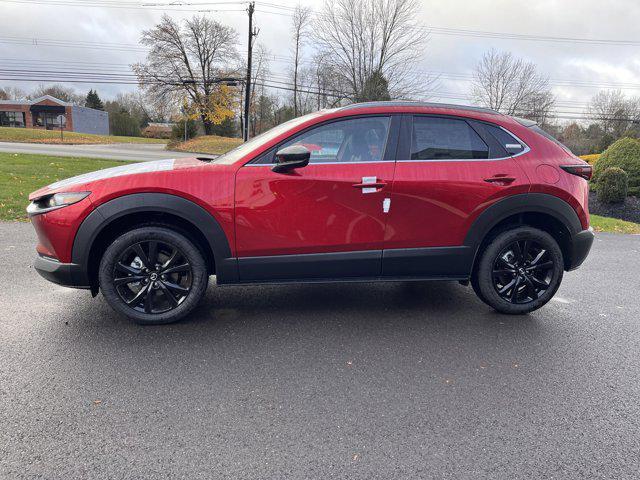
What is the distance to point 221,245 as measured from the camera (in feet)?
→ 11.2

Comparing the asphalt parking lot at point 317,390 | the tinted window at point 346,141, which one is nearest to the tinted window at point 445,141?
the tinted window at point 346,141

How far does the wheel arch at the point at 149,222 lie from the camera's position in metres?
3.27

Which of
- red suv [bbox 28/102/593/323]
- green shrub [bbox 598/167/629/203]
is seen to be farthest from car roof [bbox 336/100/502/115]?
green shrub [bbox 598/167/629/203]

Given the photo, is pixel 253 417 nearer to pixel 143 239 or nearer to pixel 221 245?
pixel 221 245

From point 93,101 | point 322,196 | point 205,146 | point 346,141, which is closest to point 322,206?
point 322,196

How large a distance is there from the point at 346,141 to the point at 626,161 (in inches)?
599

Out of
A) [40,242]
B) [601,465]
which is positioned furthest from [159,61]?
[601,465]

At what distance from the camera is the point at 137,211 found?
3297 mm

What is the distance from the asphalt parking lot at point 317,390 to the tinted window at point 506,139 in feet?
4.85

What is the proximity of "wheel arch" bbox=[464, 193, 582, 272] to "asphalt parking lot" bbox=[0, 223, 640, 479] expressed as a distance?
71 cm

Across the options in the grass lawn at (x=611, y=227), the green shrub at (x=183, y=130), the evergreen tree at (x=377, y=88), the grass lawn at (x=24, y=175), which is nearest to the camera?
the grass lawn at (x=24, y=175)

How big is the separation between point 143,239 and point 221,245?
23.2 inches

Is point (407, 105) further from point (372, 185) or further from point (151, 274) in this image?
point (151, 274)

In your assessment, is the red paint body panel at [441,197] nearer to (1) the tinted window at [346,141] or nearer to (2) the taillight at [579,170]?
(1) the tinted window at [346,141]
